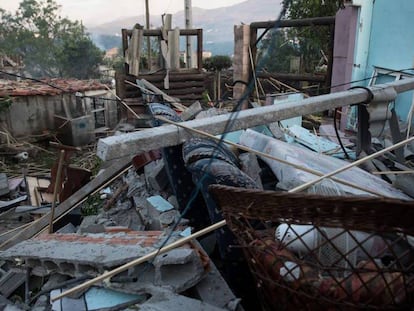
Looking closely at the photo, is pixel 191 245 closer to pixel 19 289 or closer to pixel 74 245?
pixel 74 245

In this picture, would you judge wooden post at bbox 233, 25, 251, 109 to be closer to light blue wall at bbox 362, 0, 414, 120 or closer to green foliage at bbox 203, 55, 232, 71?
light blue wall at bbox 362, 0, 414, 120

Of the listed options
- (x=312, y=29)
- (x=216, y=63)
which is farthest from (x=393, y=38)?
(x=216, y=63)

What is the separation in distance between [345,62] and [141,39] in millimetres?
6939

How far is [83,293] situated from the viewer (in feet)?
7.15

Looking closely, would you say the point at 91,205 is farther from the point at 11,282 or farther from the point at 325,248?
the point at 325,248

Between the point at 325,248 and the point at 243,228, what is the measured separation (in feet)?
1.13

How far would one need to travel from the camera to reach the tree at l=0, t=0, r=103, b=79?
24484mm

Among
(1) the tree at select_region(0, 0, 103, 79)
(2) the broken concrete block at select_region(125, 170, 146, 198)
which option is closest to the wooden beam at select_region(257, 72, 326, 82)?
(2) the broken concrete block at select_region(125, 170, 146, 198)

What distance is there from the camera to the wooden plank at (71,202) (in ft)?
13.7

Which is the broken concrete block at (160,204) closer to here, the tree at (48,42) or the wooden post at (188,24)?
the wooden post at (188,24)

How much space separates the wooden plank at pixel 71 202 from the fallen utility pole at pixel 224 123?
8.21ft

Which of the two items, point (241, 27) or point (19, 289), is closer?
point (19, 289)

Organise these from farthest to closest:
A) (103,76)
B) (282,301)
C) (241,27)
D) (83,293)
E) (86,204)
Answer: (103,76) → (241,27) → (86,204) → (83,293) → (282,301)

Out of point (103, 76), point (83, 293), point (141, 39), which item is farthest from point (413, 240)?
point (103, 76)
